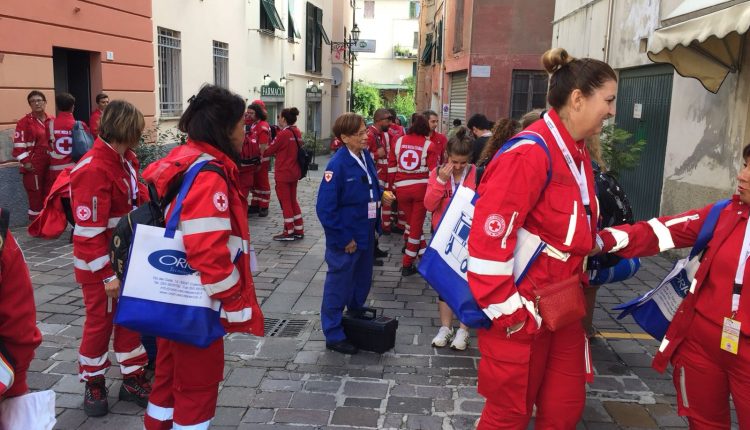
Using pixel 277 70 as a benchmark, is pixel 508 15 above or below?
above

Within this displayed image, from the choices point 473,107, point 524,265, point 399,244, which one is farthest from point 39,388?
point 473,107

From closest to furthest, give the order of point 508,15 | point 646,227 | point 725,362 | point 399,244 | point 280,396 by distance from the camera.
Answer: point 725,362, point 646,227, point 280,396, point 399,244, point 508,15

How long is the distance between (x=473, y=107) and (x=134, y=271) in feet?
61.2

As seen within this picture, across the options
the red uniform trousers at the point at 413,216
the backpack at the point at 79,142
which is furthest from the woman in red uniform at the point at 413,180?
the backpack at the point at 79,142

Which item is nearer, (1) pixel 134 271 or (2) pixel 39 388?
(1) pixel 134 271

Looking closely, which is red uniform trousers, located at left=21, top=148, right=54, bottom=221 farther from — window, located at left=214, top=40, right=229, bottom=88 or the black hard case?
window, located at left=214, top=40, right=229, bottom=88

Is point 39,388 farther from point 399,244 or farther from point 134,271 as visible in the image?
point 399,244

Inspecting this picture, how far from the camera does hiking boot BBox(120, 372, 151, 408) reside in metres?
4.04

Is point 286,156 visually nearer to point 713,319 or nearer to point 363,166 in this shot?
point 363,166

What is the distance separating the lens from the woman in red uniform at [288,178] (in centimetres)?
950

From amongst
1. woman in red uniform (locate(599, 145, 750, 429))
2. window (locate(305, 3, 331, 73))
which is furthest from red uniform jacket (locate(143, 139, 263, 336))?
window (locate(305, 3, 331, 73))

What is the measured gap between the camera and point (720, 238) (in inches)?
115

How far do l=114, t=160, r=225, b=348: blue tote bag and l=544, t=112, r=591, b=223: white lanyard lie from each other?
1539 mm

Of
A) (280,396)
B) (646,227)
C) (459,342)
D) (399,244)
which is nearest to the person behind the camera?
(646,227)
